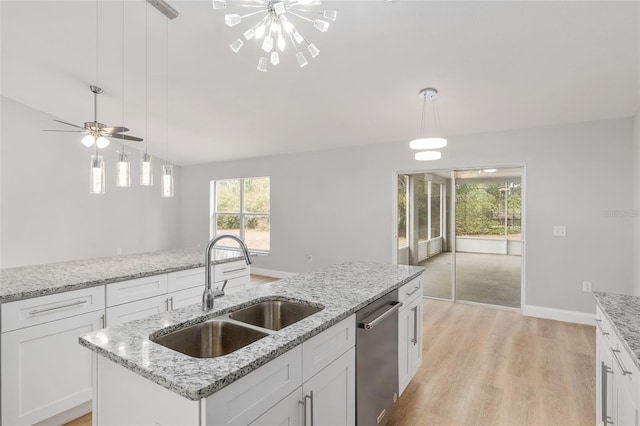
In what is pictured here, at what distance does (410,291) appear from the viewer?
88.0 inches

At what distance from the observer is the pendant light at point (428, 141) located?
260cm

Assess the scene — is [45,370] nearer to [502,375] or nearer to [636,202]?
[502,375]

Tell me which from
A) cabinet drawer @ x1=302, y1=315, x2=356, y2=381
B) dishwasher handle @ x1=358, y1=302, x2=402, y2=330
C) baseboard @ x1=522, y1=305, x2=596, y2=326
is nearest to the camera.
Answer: cabinet drawer @ x1=302, y1=315, x2=356, y2=381

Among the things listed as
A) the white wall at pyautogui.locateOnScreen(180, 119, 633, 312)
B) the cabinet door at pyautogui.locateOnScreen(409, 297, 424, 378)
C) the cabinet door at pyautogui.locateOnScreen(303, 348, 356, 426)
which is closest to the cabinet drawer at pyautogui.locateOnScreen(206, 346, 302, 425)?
the cabinet door at pyautogui.locateOnScreen(303, 348, 356, 426)

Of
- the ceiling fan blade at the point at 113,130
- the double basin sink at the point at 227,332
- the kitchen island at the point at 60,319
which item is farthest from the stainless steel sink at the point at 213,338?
the ceiling fan blade at the point at 113,130

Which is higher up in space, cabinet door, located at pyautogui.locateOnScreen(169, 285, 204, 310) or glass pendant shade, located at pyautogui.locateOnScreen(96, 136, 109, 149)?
glass pendant shade, located at pyautogui.locateOnScreen(96, 136, 109, 149)

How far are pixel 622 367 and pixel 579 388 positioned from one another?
5.26 feet

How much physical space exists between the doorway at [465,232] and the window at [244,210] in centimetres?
279

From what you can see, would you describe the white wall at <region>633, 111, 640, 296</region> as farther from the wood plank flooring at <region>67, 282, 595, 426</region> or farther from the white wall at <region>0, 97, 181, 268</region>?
the white wall at <region>0, 97, 181, 268</region>

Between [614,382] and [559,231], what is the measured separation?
301 centimetres

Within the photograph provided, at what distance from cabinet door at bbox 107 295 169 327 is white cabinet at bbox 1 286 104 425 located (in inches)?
2.8

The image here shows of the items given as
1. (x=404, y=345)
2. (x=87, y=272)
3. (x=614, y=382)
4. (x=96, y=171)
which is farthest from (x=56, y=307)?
(x=614, y=382)

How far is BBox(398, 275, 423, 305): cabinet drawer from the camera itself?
2088 millimetres

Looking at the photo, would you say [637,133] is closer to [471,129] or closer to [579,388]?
[471,129]
